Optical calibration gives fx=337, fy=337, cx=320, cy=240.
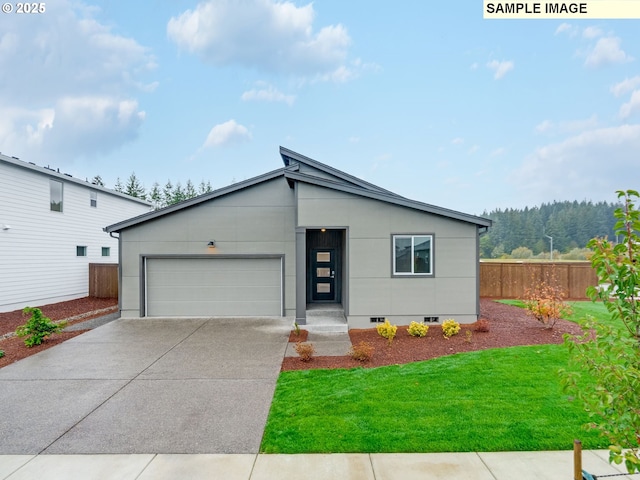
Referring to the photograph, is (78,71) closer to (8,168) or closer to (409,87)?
(8,168)

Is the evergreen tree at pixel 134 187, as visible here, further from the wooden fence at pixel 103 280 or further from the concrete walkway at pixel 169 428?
the concrete walkway at pixel 169 428

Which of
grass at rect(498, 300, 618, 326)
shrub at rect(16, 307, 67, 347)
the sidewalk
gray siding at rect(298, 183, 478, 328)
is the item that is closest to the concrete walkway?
the sidewalk

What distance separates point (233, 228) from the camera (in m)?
11.0

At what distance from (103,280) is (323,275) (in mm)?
10967

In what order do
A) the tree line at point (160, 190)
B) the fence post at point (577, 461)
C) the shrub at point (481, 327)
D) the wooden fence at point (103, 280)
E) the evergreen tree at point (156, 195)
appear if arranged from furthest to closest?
the evergreen tree at point (156, 195) < the tree line at point (160, 190) < the wooden fence at point (103, 280) < the shrub at point (481, 327) < the fence post at point (577, 461)

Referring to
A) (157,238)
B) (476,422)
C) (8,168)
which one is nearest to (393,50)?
(157,238)

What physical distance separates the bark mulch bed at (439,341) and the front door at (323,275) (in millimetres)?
2969

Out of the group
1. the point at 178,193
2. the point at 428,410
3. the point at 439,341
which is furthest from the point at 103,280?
the point at 178,193

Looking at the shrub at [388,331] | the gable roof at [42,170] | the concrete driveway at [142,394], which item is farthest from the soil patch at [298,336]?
the gable roof at [42,170]

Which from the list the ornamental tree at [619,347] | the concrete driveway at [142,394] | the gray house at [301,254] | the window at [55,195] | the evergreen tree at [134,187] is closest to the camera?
the ornamental tree at [619,347]

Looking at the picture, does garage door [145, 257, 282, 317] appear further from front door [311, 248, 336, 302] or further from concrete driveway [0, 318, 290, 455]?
concrete driveway [0, 318, 290, 455]

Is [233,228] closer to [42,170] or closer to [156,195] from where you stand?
[42,170]

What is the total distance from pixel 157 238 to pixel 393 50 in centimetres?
1774

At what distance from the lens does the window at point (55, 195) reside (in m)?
14.2
